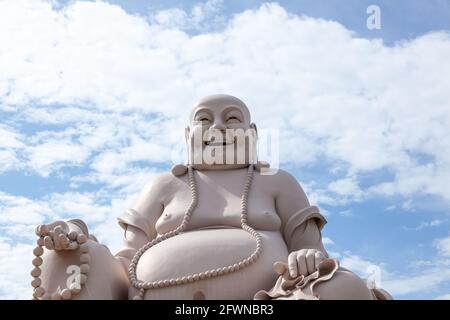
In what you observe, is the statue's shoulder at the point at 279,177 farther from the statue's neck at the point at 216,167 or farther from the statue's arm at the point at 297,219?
the statue's neck at the point at 216,167

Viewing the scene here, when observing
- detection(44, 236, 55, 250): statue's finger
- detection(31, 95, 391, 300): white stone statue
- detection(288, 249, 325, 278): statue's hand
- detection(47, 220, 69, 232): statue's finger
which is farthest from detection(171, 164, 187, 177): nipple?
detection(288, 249, 325, 278): statue's hand

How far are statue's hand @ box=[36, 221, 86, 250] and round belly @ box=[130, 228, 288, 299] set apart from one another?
1.91 ft

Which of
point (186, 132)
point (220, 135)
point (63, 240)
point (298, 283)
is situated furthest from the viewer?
point (186, 132)

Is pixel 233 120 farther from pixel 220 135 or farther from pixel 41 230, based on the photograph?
pixel 41 230

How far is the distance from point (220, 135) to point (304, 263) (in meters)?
1.76

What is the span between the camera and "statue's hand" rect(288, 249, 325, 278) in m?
5.20

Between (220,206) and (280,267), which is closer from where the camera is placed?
(280,267)

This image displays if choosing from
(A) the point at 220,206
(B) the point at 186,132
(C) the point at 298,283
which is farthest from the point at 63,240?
(B) the point at 186,132

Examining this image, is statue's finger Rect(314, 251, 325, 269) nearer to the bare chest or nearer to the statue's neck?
the bare chest

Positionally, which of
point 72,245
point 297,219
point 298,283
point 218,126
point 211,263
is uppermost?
point 218,126

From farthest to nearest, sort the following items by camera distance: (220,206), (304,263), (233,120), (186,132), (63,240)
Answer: (186,132) < (233,120) < (220,206) < (63,240) < (304,263)

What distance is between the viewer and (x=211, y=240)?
5.71m

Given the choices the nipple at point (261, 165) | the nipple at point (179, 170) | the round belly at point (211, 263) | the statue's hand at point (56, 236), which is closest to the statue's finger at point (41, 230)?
the statue's hand at point (56, 236)
